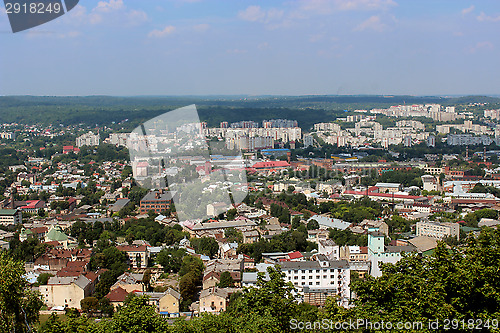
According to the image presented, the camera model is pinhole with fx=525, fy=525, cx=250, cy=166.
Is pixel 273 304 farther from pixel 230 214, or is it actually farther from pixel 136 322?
pixel 230 214

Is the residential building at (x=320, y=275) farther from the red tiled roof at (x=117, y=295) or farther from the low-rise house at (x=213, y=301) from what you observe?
the red tiled roof at (x=117, y=295)

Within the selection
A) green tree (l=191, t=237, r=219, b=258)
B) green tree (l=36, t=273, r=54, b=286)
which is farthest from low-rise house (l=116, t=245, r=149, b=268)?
green tree (l=36, t=273, r=54, b=286)

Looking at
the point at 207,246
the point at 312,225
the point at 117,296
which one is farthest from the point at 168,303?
the point at 312,225

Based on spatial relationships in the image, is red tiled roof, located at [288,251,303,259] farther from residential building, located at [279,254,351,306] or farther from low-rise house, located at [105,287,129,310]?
low-rise house, located at [105,287,129,310]

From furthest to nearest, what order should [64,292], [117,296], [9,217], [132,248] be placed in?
[9,217]
[132,248]
[64,292]
[117,296]

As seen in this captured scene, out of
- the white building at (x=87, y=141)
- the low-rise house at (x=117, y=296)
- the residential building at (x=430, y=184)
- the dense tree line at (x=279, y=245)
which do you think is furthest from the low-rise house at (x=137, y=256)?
the white building at (x=87, y=141)

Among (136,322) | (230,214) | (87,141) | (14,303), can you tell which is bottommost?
(230,214)

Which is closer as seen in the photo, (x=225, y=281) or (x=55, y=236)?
(x=225, y=281)

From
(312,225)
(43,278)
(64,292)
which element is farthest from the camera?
(312,225)

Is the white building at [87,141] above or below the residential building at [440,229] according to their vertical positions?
above

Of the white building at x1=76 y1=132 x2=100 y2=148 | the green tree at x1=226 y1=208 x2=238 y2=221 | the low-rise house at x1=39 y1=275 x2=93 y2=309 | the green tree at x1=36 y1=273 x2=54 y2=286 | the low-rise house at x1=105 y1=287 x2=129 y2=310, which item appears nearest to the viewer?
the low-rise house at x1=105 y1=287 x2=129 y2=310

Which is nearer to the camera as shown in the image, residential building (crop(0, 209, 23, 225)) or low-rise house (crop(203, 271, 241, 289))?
low-rise house (crop(203, 271, 241, 289))

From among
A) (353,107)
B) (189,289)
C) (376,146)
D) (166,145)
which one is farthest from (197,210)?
(353,107)

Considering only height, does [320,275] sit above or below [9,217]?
above
